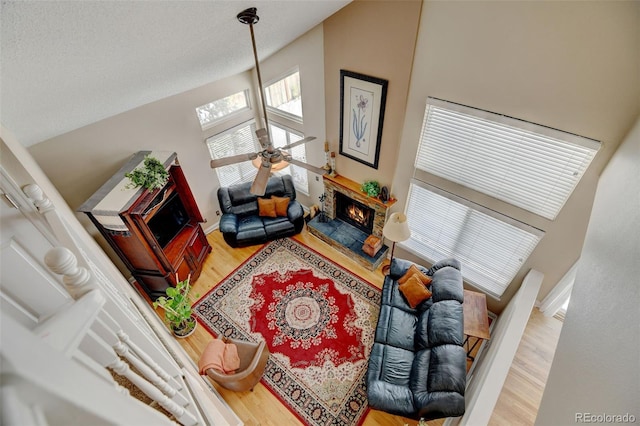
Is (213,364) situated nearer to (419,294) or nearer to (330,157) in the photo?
(419,294)

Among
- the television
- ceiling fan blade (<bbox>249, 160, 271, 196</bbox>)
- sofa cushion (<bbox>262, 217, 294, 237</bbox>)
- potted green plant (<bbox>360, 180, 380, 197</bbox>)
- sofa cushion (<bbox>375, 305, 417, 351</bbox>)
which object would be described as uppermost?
ceiling fan blade (<bbox>249, 160, 271, 196</bbox>)

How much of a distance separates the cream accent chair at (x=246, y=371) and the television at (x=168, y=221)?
206 cm

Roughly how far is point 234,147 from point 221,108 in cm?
82

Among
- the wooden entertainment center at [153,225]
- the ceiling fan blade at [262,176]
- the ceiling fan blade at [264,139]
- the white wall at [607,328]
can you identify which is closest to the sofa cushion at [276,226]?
the wooden entertainment center at [153,225]

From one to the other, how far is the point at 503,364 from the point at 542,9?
11.2 feet

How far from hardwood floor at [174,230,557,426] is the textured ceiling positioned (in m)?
3.23

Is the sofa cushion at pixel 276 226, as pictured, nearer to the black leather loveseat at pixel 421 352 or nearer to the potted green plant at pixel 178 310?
the potted green plant at pixel 178 310

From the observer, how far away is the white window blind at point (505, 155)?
10.3 ft

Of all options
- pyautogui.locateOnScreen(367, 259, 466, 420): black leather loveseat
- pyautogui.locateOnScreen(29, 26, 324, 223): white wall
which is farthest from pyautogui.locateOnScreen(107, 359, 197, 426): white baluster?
pyautogui.locateOnScreen(29, 26, 324, 223): white wall

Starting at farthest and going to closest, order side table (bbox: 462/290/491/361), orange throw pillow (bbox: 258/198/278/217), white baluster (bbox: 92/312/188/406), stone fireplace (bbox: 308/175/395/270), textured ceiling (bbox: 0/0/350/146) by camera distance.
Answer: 1. orange throw pillow (bbox: 258/198/278/217)
2. stone fireplace (bbox: 308/175/395/270)
3. side table (bbox: 462/290/491/361)
4. textured ceiling (bbox: 0/0/350/146)
5. white baluster (bbox: 92/312/188/406)

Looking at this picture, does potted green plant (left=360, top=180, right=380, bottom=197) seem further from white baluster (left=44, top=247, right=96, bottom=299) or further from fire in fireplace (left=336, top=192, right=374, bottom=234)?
white baluster (left=44, top=247, right=96, bottom=299)

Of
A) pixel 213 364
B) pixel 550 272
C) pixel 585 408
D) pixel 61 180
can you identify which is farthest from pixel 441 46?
pixel 61 180

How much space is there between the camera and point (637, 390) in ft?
3.10

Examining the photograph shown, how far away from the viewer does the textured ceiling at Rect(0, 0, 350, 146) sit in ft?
4.84
